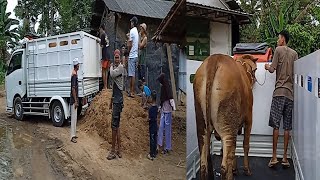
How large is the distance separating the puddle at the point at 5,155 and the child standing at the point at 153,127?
2.16 ft

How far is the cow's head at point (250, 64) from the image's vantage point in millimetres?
1446

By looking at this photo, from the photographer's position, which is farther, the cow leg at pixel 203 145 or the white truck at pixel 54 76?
the white truck at pixel 54 76

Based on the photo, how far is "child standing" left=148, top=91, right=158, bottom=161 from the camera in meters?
1.83

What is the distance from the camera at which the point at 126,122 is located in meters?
1.87

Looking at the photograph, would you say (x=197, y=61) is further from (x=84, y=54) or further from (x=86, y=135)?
(x=86, y=135)

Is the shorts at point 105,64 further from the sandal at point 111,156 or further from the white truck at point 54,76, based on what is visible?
the sandal at point 111,156

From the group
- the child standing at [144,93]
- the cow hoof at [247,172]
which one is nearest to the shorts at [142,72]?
the child standing at [144,93]

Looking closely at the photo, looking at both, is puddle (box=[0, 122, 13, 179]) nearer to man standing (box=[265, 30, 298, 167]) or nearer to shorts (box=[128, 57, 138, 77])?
shorts (box=[128, 57, 138, 77])

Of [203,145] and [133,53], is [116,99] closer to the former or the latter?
[133,53]

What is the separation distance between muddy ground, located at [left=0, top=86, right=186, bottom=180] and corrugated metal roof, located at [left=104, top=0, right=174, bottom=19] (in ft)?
2.02

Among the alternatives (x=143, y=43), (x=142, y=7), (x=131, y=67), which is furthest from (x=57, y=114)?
(x=142, y=7)

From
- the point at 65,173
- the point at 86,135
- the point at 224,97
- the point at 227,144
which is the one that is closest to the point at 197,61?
the point at 224,97

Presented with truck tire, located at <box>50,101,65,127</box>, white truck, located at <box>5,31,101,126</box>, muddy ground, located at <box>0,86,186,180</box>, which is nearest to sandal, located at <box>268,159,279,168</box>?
muddy ground, located at <box>0,86,186,180</box>

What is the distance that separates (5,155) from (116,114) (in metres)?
0.56
